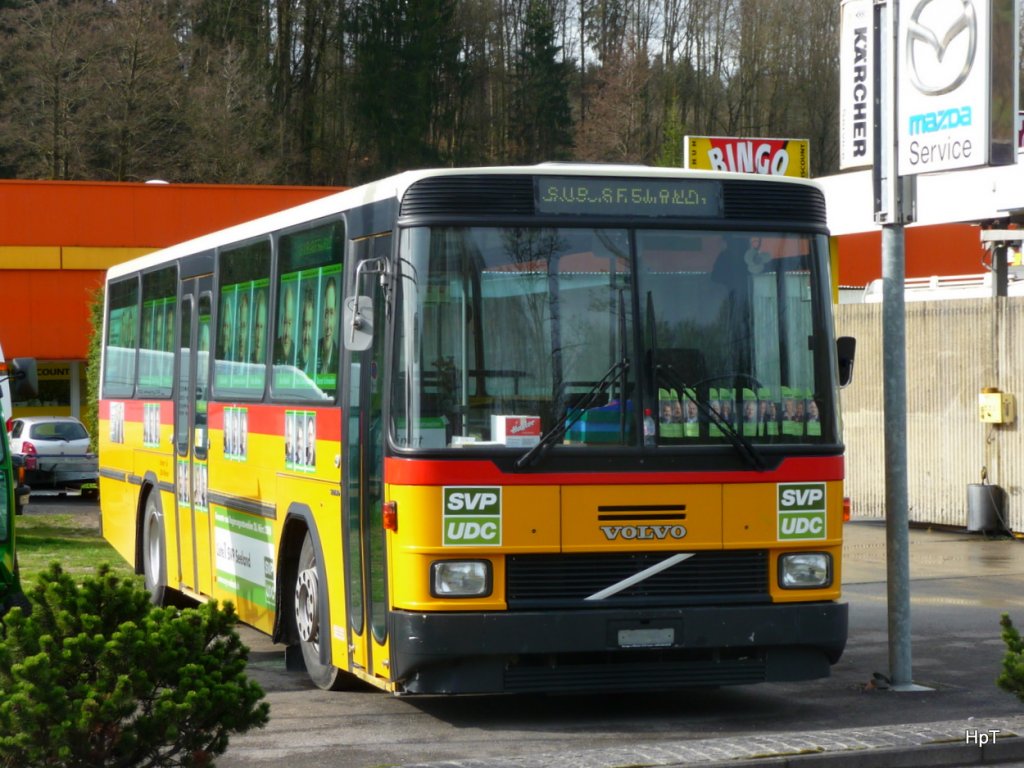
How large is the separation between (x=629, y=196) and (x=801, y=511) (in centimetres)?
187

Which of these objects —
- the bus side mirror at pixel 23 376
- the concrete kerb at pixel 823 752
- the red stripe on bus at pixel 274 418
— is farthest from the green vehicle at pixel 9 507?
the concrete kerb at pixel 823 752

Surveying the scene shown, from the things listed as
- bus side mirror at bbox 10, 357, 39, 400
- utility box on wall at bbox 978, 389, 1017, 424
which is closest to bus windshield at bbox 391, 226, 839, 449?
bus side mirror at bbox 10, 357, 39, 400

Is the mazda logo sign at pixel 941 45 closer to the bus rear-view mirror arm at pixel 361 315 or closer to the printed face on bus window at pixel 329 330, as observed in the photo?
the bus rear-view mirror arm at pixel 361 315

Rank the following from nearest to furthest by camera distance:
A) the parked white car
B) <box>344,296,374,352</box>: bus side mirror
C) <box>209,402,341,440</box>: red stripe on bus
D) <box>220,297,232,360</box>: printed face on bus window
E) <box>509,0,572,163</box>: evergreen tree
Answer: <box>344,296,374,352</box>: bus side mirror
<box>209,402,341,440</box>: red stripe on bus
<box>220,297,232,360</box>: printed face on bus window
the parked white car
<box>509,0,572,163</box>: evergreen tree

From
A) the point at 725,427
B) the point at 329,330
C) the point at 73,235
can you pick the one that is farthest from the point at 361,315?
the point at 73,235

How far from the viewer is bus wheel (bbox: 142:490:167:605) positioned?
14000 mm

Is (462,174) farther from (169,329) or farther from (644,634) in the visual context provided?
(169,329)

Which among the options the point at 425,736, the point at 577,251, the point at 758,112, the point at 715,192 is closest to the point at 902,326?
the point at 715,192

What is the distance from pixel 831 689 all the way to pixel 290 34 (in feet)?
203

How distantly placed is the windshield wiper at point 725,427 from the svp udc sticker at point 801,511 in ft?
0.69

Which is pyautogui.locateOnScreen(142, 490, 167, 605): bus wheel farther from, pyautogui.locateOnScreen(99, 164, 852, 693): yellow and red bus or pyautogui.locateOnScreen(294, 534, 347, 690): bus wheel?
pyautogui.locateOnScreen(99, 164, 852, 693): yellow and red bus

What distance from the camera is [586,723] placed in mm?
8898

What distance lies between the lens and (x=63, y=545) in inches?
810

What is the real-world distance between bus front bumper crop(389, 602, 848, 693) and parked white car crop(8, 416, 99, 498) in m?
23.5
